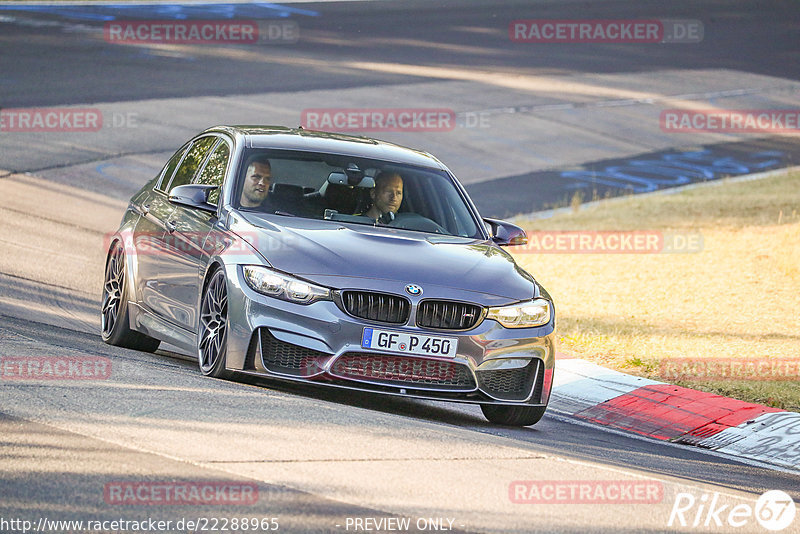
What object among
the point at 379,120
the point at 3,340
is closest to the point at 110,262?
the point at 3,340

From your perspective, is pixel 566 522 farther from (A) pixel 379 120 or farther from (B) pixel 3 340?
(A) pixel 379 120

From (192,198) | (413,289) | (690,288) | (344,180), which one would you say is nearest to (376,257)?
(413,289)

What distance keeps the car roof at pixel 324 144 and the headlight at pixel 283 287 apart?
5.53ft

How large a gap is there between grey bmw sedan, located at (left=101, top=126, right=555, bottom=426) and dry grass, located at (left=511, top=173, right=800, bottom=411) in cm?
279

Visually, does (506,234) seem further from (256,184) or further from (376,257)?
(256,184)

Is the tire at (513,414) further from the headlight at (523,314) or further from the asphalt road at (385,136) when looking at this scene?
the headlight at (523,314)

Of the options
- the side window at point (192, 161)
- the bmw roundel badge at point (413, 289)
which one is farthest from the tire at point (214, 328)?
the side window at point (192, 161)

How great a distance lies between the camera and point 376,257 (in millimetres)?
8336

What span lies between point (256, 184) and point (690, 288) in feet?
24.9

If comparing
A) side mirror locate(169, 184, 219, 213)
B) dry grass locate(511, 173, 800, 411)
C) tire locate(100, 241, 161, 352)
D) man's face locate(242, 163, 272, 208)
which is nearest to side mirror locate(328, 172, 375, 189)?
man's face locate(242, 163, 272, 208)

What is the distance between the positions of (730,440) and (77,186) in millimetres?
11943

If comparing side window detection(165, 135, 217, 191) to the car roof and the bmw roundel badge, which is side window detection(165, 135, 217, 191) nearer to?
the car roof

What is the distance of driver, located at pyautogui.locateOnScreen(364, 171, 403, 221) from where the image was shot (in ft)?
31.0

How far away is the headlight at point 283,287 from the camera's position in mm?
8008
